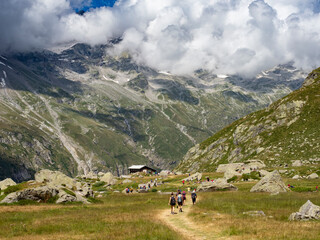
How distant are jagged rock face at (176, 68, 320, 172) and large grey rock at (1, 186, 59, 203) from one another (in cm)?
7795

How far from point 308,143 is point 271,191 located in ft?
189

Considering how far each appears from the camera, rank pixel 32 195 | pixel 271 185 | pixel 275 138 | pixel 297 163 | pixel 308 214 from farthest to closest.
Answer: pixel 275 138 → pixel 297 163 → pixel 271 185 → pixel 32 195 → pixel 308 214

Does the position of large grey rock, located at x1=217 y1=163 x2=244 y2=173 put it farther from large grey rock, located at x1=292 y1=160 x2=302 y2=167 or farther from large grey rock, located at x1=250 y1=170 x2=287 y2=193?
large grey rock, located at x1=250 y1=170 x2=287 y2=193

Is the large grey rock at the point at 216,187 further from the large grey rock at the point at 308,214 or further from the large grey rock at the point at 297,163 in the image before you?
the large grey rock at the point at 308,214

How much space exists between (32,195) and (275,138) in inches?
3804

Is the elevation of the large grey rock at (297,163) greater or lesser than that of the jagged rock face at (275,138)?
lesser

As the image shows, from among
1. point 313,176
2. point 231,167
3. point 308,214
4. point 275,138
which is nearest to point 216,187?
point 313,176

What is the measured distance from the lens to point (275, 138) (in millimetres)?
116312

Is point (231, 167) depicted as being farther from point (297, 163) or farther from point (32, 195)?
point (32, 195)

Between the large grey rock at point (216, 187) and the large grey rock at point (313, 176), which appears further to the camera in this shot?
the large grey rock at point (313, 176)

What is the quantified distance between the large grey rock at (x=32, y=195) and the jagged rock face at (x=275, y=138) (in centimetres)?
7795

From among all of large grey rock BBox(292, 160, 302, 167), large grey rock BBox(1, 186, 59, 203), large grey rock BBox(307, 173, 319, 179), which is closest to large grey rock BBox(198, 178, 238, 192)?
large grey rock BBox(307, 173, 319, 179)

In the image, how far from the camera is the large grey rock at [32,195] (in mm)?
45906

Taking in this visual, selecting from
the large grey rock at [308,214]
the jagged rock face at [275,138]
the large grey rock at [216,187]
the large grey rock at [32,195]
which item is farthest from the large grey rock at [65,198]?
the jagged rock face at [275,138]
